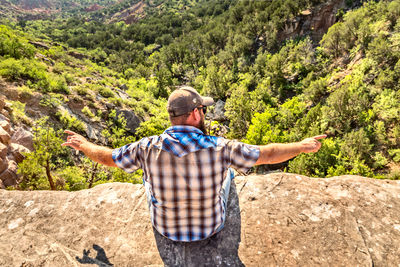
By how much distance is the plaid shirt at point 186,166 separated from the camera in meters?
2.52

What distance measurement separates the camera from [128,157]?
2.88 m

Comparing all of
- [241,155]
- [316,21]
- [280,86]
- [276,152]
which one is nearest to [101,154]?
[241,155]

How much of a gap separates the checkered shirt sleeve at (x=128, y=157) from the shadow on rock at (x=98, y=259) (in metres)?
1.57

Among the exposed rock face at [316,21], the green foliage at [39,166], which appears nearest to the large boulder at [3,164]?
the green foliage at [39,166]

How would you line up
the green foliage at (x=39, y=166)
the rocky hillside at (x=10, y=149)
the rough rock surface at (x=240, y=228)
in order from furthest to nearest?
1. the green foliage at (x=39, y=166)
2. the rocky hillside at (x=10, y=149)
3. the rough rock surface at (x=240, y=228)

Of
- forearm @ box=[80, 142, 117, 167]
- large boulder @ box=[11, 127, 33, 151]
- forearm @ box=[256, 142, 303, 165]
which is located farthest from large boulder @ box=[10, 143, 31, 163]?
forearm @ box=[256, 142, 303, 165]

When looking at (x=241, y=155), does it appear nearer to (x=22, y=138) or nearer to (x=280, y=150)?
(x=280, y=150)

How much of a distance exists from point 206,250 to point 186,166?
1.62 m

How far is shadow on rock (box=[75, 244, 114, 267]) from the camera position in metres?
3.00

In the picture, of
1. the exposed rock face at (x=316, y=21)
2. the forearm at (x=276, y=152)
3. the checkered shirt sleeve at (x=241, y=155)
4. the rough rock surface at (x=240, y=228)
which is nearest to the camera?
the checkered shirt sleeve at (x=241, y=155)

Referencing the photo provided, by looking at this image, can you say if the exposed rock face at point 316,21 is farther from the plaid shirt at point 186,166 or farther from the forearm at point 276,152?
the plaid shirt at point 186,166

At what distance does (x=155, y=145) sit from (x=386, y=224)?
4112 millimetres

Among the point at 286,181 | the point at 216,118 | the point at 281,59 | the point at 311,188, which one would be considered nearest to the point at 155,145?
the point at 286,181

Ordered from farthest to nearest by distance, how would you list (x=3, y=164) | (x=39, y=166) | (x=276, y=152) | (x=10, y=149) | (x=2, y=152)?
1. (x=10, y=149)
2. (x=39, y=166)
3. (x=2, y=152)
4. (x=3, y=164)
5. (x=276, y=152)
